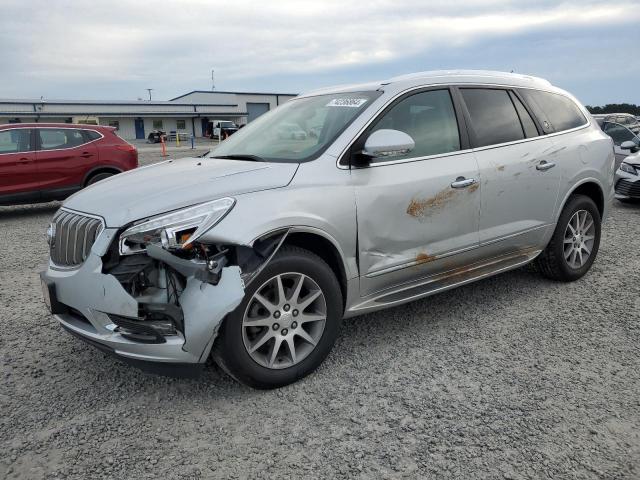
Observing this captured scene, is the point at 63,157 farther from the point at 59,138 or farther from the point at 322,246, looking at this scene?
the point at 322,246

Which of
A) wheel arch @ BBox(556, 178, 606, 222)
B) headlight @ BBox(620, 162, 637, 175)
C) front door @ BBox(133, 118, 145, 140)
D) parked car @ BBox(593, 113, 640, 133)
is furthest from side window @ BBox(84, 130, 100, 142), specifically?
front door @ BBox(133, 118, 145, 140)

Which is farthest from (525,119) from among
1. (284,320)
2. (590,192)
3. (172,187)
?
(172,187)

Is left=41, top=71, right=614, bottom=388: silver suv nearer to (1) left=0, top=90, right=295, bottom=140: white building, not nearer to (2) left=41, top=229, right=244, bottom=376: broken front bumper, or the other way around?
(2) left=41, top=229, right=244, bottom=376: broken front bumper

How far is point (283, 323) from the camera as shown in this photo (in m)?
3.00

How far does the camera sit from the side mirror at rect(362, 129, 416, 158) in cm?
321

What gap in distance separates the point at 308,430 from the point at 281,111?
2599 mm

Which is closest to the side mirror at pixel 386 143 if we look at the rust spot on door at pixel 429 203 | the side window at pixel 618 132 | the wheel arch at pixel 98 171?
the rust spot on door at pixel 429 203

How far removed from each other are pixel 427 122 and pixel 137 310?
236cm

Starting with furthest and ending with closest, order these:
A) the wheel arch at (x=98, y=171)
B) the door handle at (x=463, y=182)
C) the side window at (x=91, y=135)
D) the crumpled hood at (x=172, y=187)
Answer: the side window at (x=91, y=135) < the wheel arch at (x=98, y=171) < the door handle at (x=463, y=182) < the crumpled hood at (x=172, y=187)

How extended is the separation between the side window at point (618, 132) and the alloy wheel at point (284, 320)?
1092 centimetres

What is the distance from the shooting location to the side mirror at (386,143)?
3.21 meters

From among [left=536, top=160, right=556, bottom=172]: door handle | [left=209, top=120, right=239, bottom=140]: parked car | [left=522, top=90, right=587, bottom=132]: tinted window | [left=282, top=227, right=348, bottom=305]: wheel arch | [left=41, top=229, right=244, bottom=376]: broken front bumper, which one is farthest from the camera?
[left=209, top=120, right=239, bottom=140]: parked car

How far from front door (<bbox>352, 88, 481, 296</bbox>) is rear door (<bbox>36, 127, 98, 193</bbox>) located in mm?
7769

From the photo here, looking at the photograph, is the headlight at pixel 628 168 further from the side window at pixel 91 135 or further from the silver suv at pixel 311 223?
the side window at pixel 91 135
